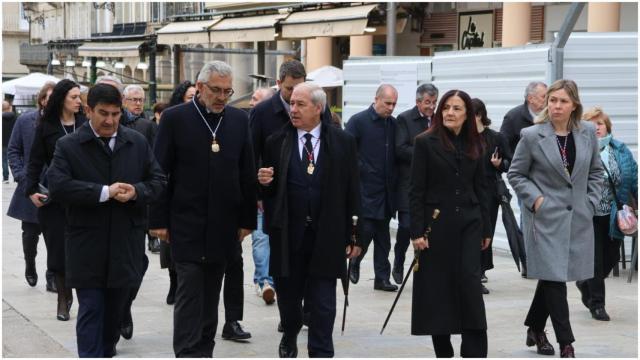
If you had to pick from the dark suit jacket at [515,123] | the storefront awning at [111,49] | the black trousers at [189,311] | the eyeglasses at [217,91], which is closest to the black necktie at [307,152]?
the eyeglasses at [217,91]

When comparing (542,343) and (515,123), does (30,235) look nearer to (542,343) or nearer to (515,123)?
(515,123)

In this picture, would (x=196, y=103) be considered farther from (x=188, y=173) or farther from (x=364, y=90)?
(x=364, y=90)

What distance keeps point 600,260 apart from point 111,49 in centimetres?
2579

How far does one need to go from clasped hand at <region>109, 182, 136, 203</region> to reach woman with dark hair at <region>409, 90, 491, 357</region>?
1.65m

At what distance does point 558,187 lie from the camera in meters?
7.79

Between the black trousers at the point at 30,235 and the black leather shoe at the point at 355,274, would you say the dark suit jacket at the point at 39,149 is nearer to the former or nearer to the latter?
the black trousers at the point at 30,235

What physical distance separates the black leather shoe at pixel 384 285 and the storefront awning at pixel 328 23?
35.9 ft

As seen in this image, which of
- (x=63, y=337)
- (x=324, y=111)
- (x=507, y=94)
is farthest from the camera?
(x=507, y=94)

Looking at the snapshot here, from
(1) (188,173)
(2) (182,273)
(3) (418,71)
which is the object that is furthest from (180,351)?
(3) (418,71)

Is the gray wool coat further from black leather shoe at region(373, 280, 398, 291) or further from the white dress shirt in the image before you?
black leather shoe at region(373, 280, 398, 291)

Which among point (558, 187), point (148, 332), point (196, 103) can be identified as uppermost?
point (196, 103)

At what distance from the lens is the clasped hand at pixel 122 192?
22.1 feet

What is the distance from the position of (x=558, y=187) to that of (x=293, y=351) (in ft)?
6.44

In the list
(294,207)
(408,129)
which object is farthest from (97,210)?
(408,129)
